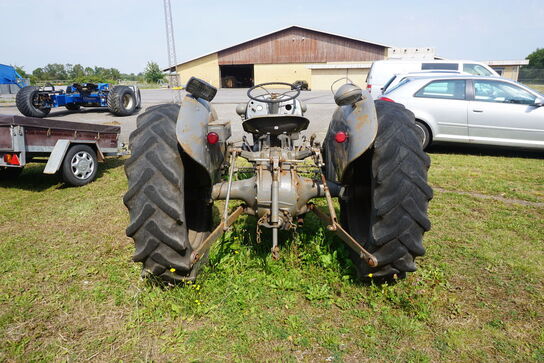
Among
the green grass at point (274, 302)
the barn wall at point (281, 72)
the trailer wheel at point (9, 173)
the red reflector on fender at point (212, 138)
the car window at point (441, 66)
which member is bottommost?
the green grass at point (274, 302)

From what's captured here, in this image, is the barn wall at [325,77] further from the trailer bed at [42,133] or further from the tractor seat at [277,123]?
the tractor seat at [277,123]

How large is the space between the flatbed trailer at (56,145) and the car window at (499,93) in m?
7.36

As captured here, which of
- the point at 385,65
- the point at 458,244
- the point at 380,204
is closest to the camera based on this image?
the point at 380,204

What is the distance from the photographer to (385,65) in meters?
13.4

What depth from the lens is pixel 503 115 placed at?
7.42 metres

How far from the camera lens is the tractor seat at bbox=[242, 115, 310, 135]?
3193 mm

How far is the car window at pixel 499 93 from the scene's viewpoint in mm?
7465

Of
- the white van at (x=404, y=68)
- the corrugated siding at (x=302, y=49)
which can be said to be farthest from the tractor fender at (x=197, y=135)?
the corrugated siding at (x=302, y=49)

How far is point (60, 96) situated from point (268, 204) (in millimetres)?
14815

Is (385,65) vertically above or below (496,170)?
above

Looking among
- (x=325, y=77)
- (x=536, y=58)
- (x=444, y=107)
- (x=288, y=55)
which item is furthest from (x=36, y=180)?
(x=536, y=58)

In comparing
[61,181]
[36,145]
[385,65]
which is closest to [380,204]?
[36,145]

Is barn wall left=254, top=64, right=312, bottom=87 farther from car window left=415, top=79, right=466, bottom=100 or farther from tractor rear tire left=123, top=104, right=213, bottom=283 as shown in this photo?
tractor rear tire left=123, top=104, right=213, bottom=283

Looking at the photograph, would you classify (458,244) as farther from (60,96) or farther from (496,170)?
(60,96)
